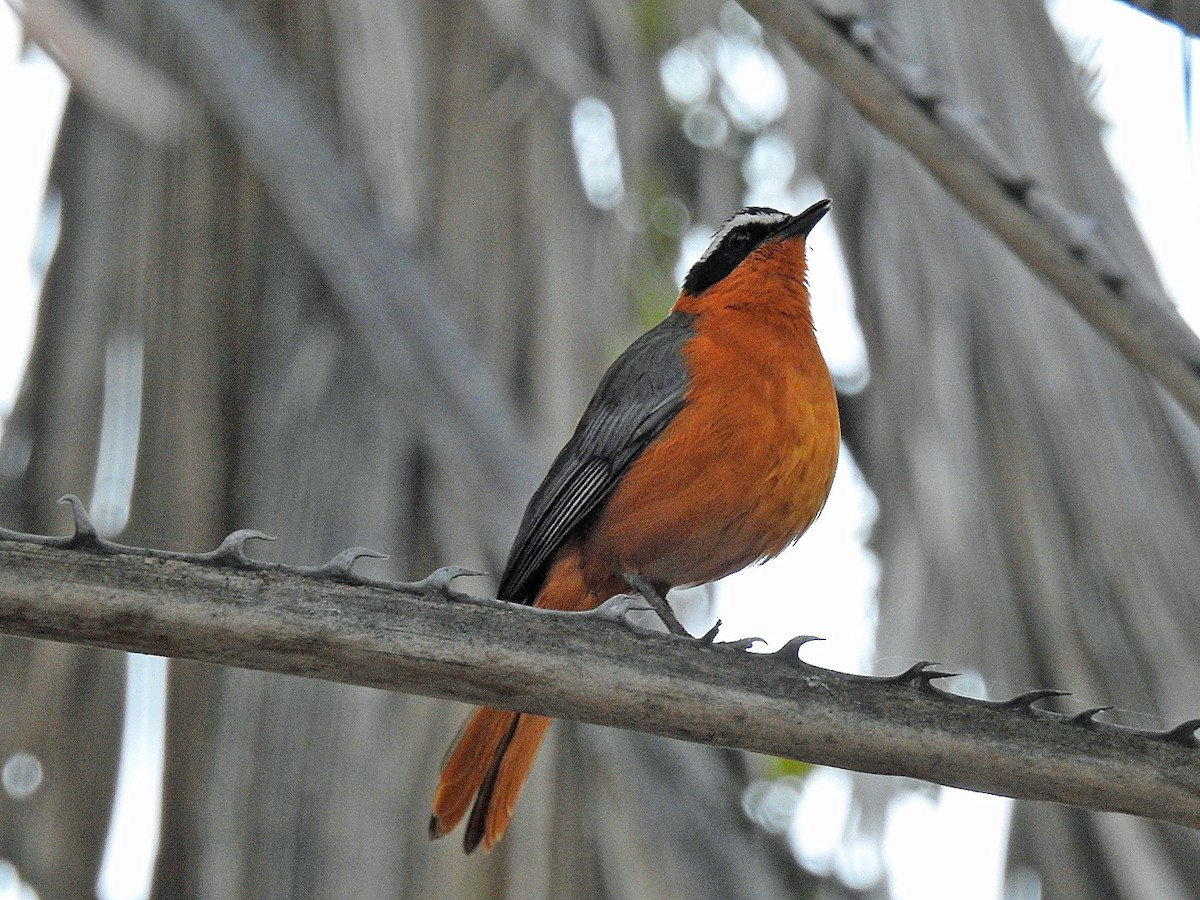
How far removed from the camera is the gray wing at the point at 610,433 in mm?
3652

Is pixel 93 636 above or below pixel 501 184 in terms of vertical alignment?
below

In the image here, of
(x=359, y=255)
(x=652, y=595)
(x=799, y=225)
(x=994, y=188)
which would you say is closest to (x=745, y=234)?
(x=799, y=225)

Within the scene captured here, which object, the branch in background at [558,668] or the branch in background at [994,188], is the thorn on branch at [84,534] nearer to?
the branch in background at [558,668]

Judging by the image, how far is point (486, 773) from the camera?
2.98 metres

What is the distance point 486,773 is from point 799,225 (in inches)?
81.3

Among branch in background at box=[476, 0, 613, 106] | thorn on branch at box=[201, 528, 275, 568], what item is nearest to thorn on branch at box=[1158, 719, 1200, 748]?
thorn on branch at box=[201, 528, 275, 568]

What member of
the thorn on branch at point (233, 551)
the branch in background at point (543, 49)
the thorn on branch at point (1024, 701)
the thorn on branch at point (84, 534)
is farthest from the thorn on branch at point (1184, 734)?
the branch in background at point (543, 49)

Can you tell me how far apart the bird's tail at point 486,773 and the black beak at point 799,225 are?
71.1 inches

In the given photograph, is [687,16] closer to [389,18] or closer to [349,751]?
[389,18]

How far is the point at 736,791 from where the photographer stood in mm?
2896

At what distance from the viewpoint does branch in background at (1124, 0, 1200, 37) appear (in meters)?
2.45

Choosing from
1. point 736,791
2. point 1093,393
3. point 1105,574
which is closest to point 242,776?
point 736,791

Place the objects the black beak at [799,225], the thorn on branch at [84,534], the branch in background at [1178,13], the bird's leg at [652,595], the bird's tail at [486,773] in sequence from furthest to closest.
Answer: the black beak at [799,225] → the bird's leg at [652,595] → the bird's tail at [486,773] → the branch in background at [1178,13] → the thorn on branch at [84,534]

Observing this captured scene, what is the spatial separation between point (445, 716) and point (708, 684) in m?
1.08
